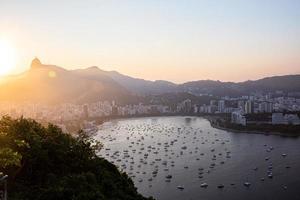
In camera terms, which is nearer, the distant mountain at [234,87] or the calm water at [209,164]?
the calm water at [209,164]

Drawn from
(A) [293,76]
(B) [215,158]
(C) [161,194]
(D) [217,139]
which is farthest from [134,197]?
(A) [293,76]

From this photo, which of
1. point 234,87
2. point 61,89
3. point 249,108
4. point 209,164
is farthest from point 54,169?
point 234,87

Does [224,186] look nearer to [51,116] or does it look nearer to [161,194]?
[161,194]

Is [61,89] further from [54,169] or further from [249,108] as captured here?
[54,169]

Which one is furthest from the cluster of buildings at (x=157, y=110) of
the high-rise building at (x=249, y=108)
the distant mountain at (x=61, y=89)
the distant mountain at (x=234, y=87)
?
the distant mountain at (x=234, y=87)

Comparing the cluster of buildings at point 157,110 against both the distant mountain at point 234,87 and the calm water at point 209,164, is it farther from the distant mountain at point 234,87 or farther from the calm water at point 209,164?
the distant mountain at point 234,87

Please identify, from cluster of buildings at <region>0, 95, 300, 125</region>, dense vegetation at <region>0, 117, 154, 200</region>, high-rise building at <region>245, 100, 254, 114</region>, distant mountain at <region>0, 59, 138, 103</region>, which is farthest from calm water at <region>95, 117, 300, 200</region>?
distant mountain at <region>0, 59, 138, 103</region>
